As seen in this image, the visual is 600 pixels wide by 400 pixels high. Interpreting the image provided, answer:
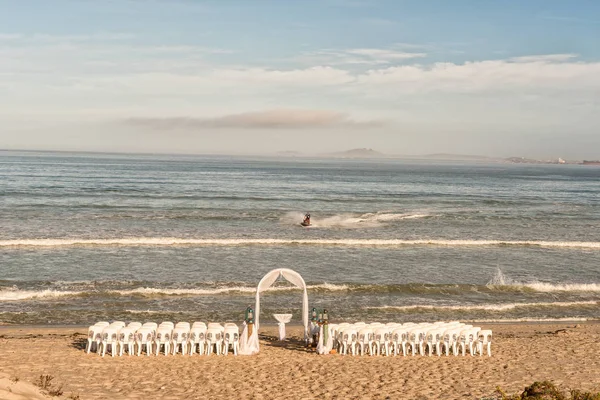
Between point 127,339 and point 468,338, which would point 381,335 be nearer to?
point 468,338

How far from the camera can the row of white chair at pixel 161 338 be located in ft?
49.7

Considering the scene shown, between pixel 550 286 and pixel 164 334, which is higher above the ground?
Result: pixel 164 334

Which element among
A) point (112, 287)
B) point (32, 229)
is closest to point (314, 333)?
point (112, 287)

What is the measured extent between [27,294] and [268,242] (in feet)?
48.4

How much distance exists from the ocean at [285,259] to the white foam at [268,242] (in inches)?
4.7

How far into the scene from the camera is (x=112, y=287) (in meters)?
23.1

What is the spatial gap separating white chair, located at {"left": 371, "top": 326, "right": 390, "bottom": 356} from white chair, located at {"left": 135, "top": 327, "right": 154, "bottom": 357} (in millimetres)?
5964

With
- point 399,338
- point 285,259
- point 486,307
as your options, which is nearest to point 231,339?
point 399,338

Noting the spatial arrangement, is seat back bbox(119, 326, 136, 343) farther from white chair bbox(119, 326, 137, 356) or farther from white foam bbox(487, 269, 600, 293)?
white foam bbox(487, 269, 600, 293)

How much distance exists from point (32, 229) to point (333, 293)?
71.5 ft

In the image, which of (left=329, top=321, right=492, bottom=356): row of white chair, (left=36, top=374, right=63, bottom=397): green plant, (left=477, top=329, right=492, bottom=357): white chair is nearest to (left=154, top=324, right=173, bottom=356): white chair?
(left=36, top=374, right=63, bottom=397): green plant

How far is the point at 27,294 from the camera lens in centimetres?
2167

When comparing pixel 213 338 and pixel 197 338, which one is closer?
pixel 197 338

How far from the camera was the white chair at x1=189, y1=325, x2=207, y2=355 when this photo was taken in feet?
50.5
